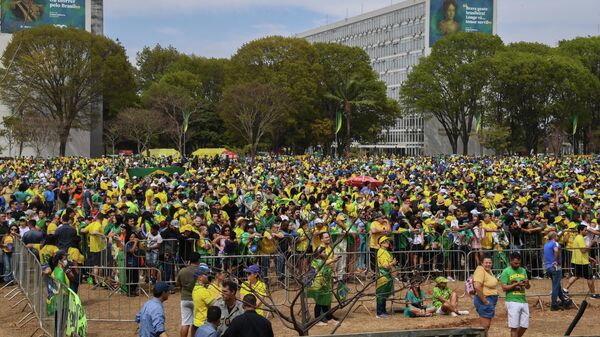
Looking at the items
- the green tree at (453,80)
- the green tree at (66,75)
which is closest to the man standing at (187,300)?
the green tree at (66,75)

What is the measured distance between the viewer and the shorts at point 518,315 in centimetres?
1023

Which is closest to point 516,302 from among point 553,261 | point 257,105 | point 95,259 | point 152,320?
point 553,261

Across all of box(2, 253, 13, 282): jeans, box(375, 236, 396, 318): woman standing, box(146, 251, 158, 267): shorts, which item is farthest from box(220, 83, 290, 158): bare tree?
box(375, 236, 396, 318): woman standing

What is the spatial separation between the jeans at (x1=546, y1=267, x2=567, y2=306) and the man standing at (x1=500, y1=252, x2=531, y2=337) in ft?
8.78

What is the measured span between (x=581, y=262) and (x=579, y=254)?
0.15 meters

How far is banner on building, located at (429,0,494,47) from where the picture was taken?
303ft

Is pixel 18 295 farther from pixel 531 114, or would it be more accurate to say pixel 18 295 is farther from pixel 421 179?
pixel 531 114

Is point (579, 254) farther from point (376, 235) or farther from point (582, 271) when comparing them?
point (376, 235)

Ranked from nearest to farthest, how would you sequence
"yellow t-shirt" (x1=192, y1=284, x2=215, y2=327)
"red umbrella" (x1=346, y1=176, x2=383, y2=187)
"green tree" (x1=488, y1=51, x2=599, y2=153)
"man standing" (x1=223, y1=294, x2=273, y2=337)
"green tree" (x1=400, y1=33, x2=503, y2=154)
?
"man standing" (x1=223, y1=294, x2=273, y2=337)
"yellow t-shirt" (x1=192, y1=284, x2=215, y2=327)
"red umbrella" (x1=346, y1=176, x2=383, y2=187)
"green tree" (x1=488, y1=51, x2=599, y2=153)
"green tree" (x1=400, y1=33, x2=503, y2=154)

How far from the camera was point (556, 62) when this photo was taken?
67438 mm

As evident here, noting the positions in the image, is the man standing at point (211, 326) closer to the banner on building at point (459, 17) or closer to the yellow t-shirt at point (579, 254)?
the yellow t-shirt at point (579, 254)

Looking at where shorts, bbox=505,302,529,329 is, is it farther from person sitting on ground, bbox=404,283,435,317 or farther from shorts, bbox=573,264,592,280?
shorts, bbox=573,264,592,280

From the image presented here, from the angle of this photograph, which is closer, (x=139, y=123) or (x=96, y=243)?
(x=96, y=243)

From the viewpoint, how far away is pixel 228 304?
9.02m
